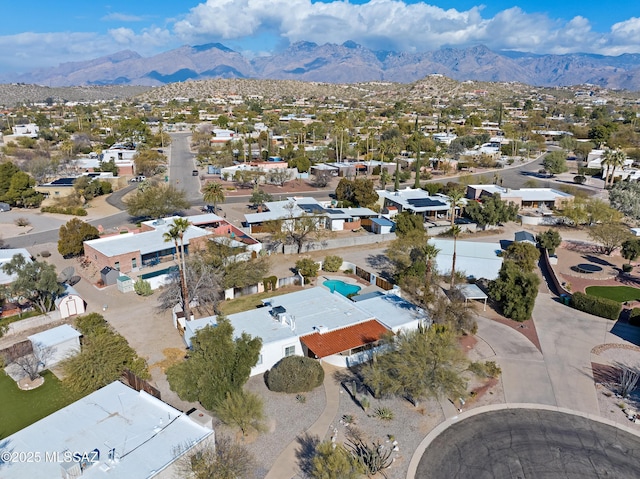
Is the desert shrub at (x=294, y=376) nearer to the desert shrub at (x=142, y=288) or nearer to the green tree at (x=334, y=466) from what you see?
the green tree at (x=334, y=466)

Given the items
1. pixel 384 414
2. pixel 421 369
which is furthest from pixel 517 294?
pixel 384 414

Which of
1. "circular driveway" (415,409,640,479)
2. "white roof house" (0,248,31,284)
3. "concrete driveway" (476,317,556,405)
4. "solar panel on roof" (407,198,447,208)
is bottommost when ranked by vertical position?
"concrete driveway" (476,317,556,405)

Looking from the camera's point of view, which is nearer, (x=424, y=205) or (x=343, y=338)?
(x=343, y=338)

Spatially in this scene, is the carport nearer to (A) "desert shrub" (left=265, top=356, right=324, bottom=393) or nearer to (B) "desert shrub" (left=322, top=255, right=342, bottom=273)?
(B) "desert shrub" (left=322, top=255, right=342, bottom=273)

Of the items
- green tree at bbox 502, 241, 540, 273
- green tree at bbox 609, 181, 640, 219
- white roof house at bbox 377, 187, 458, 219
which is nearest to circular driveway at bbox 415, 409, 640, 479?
green tree at bbox 502, 241, 540, 273

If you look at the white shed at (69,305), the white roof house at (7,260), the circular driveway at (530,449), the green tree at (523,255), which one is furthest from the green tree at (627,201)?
the white roof house at (7,260)

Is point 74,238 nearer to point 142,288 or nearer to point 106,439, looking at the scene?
point 142,288

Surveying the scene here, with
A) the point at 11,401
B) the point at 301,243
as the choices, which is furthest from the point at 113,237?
the point at 11,401
